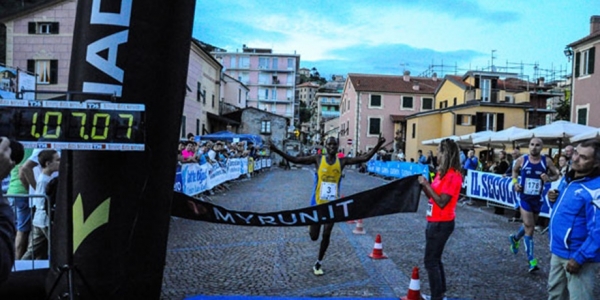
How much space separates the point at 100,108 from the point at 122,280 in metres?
1.11

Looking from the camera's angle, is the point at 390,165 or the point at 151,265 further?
the point at 390,165

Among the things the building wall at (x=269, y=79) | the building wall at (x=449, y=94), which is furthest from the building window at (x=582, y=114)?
the building wall at (x=269, y=79)

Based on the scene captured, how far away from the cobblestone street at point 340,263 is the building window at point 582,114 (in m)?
19.2

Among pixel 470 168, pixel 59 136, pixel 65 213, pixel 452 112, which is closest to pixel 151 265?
pixel 65 213

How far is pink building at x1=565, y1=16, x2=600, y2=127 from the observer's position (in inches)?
1017

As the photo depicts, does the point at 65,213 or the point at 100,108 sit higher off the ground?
the point at 100,108

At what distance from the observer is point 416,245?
8.95 m

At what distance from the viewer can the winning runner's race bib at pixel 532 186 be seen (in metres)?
7.43

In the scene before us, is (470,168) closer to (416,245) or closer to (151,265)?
(416,245)

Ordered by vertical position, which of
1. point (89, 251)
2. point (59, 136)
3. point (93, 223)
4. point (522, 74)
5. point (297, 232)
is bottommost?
point (297, 232)

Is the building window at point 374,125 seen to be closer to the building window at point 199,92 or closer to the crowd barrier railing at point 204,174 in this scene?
the building window at point 199,92

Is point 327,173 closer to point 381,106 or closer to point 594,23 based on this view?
point 594,23

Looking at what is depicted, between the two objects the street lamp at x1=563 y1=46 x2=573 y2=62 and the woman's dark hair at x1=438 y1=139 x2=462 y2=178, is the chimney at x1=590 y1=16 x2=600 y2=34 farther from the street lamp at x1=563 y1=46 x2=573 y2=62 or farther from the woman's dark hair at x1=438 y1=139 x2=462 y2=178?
the woman's dark hair at x1=438 y1=139 x2=462 y2=178

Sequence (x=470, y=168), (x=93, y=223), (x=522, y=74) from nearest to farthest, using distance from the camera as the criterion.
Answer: (x=93, y=223) → (x=470, y=168) → (x=522, y=74)
